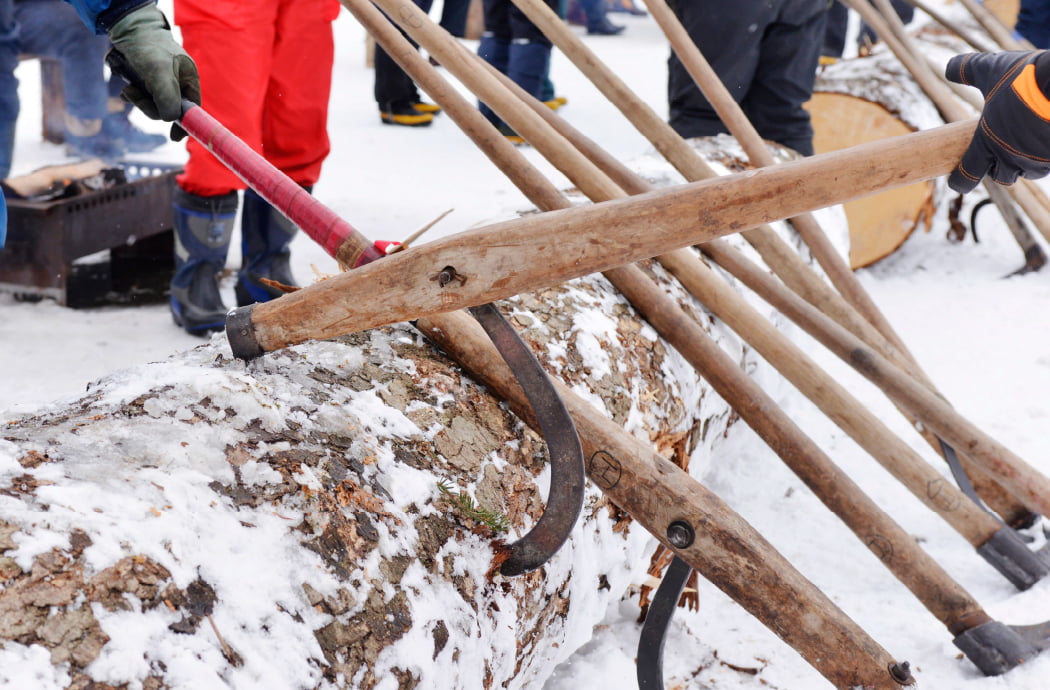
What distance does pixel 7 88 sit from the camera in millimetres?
3850

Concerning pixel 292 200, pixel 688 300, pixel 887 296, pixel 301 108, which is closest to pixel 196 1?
pixel 301 108

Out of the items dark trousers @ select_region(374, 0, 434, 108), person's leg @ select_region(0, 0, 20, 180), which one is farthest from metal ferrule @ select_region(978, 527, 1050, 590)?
dark trousers @ select_region(374, 0, 434, 108)

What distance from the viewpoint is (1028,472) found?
1.77m

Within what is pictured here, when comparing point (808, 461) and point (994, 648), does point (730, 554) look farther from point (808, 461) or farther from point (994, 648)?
point (994, 648)

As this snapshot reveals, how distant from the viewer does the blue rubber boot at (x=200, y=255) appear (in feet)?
9.48

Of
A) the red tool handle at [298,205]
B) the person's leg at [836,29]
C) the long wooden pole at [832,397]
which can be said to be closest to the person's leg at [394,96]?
the person's leg at [836,29]

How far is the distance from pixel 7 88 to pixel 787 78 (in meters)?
3.44

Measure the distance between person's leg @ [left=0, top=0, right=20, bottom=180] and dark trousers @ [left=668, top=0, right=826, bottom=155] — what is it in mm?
2954

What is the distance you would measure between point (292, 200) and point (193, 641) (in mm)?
733

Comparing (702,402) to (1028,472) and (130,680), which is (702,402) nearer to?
(1028,472)

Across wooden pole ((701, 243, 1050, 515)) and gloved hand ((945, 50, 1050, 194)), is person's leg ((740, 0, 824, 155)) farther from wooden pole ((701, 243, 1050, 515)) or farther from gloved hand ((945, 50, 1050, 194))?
gloved hand ((945, 50, 1050, 194))

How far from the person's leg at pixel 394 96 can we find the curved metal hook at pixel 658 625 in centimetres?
506

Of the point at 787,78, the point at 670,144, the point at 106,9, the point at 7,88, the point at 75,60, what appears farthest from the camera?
the point at 75,60

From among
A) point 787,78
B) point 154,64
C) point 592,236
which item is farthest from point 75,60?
point 592,236
